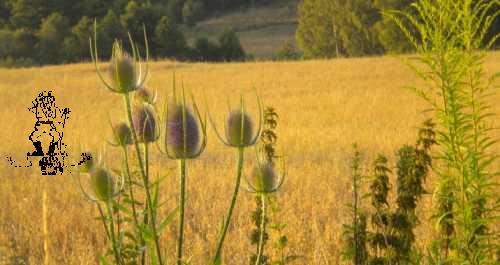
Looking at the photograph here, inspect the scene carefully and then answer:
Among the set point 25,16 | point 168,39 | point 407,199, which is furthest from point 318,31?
point 407,199

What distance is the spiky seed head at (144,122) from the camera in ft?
5.24

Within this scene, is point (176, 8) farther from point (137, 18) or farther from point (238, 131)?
point (238, 131)

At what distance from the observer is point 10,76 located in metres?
23.2

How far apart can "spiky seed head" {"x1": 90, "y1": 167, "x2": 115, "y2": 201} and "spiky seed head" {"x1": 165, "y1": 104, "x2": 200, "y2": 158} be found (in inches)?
9.6

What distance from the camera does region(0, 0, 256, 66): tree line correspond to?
35.0 metres

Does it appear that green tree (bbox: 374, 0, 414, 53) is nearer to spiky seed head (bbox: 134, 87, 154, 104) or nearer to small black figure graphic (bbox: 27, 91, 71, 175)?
small black figure graphic (bbox: 27, 91, 71, 175)

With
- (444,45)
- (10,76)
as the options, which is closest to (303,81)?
(10,76)

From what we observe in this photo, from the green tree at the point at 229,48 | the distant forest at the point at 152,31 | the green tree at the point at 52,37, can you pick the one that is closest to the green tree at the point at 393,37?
the distant forest at the point at 152,31

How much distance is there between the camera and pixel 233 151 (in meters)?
10.7

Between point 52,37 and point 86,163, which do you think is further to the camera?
point 52,37

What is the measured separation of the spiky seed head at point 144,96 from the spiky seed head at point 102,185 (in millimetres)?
215

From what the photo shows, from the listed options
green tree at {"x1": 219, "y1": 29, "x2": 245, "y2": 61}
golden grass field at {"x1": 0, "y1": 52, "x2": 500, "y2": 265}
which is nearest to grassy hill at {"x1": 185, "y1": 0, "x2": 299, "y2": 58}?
green tree at {"x1": 219, "y1": 29, "x2": 245, "y2": 61}

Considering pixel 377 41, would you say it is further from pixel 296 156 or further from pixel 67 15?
pixel 296 156

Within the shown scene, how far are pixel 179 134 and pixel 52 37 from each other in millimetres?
36741
